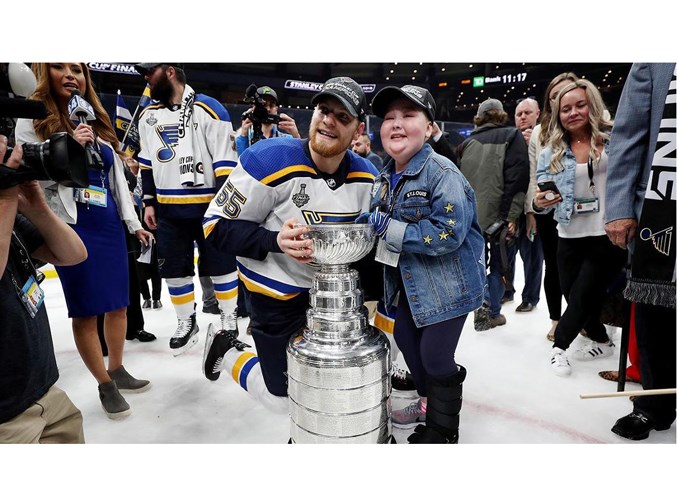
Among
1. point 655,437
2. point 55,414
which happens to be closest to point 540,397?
point 655,437

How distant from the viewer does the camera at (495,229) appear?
2480 mm

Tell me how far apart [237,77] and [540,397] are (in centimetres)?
214

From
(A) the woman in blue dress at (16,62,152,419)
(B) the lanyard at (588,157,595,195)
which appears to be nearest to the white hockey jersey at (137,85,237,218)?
(A) the woman in blue dress at (16,62,152,419)

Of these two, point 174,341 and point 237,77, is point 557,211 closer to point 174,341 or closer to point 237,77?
point 237,77

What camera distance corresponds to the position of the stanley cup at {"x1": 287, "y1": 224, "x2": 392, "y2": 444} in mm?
1089

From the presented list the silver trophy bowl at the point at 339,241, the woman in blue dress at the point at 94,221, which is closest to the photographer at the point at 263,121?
the woman in blue dress at the point at 94,221

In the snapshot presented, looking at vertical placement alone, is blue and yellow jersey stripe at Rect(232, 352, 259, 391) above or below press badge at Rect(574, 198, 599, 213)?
below

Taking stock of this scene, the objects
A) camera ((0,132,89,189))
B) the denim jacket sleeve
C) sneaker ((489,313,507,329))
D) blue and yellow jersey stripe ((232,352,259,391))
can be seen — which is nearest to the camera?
camera ((0,132,89,189))

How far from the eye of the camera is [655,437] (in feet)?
4.60

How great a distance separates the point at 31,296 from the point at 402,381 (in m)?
1.47

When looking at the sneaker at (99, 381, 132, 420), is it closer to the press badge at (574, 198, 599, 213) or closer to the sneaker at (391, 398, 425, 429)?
the sneaker at (391, 398, 425, 429)

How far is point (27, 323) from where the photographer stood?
36.9 inches

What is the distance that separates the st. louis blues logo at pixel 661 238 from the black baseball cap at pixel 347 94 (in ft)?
3.30

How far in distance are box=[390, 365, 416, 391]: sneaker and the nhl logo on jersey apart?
99cm
